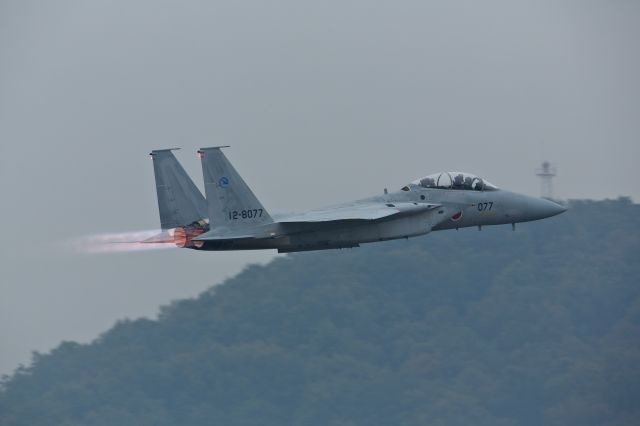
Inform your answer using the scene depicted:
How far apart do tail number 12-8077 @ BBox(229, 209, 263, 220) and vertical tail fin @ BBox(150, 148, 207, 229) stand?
4.70 metres

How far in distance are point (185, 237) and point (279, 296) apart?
254 feet

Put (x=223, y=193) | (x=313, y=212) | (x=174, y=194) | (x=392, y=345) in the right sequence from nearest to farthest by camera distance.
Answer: (x=223, y=193)
(x=313, y=212)
(x=174, y=194)
(x=392, y=345)

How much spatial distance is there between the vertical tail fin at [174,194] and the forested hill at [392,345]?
5502 centimetres

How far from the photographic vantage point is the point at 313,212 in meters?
43.2

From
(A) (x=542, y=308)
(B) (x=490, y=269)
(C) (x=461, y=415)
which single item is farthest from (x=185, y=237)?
(B) (x=490, y=269)

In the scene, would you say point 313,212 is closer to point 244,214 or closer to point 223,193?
point 244,214

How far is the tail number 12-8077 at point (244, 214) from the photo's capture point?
4150cm

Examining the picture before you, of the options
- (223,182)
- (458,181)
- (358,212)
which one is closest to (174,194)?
(223,182)

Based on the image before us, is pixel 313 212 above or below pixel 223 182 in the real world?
below

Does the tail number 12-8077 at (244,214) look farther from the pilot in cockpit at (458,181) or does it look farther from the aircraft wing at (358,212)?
the pilot in cockpit at (458,181)

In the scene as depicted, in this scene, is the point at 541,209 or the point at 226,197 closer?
the point at 226,197

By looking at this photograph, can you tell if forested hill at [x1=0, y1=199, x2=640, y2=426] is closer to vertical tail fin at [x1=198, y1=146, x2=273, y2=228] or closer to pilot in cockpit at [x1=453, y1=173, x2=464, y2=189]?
pilot in cockpit at [x1=453, y1=173, x2=464, y2=189]

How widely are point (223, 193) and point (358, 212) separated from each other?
4485 millimetres

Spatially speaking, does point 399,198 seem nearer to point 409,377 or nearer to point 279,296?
point 409,377
